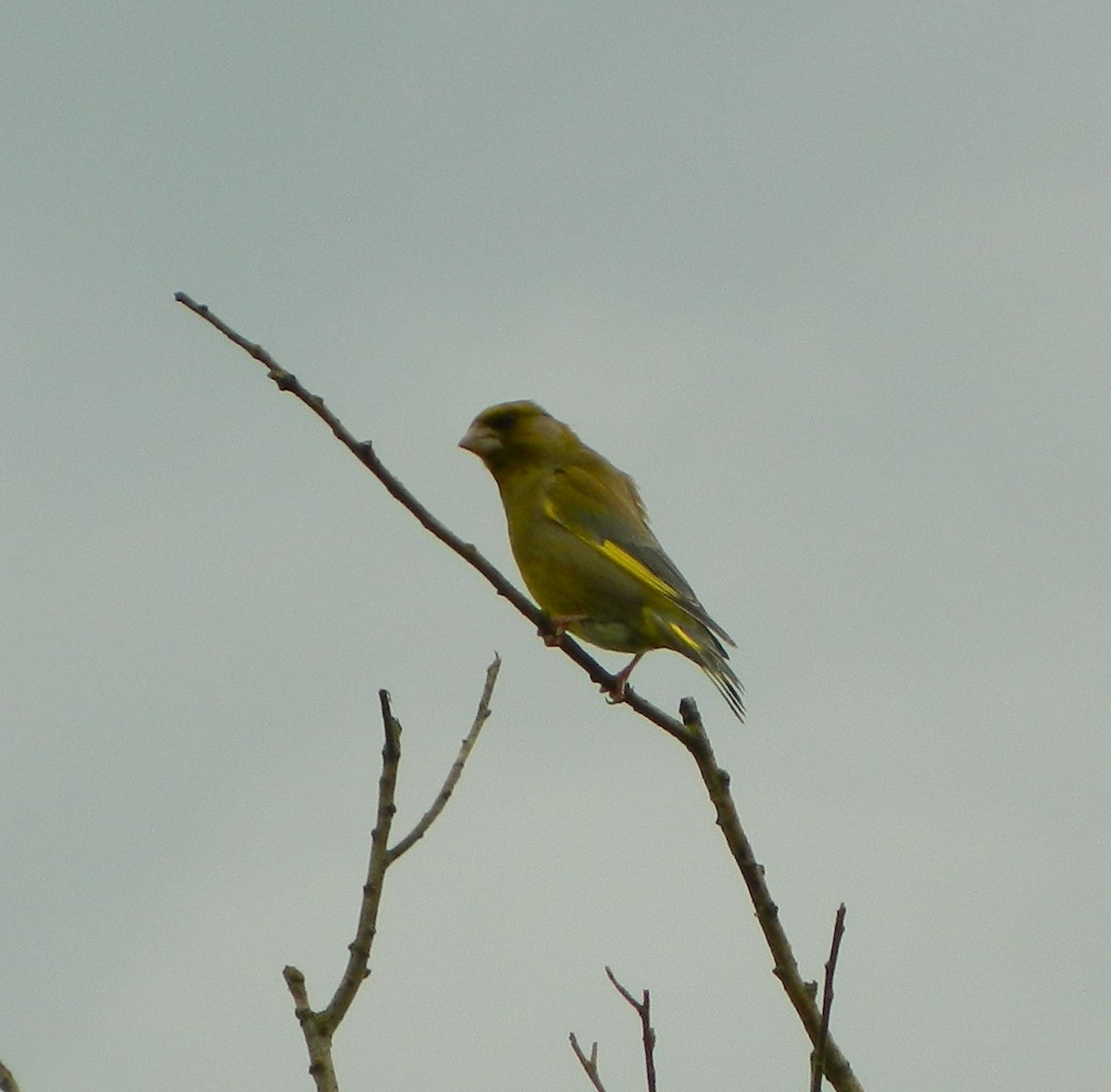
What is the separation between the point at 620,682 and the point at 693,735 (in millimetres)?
961

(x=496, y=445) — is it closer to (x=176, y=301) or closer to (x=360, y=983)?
(x=176, y=301)

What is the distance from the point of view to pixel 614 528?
8.70m

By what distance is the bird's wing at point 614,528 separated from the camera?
8.35 m

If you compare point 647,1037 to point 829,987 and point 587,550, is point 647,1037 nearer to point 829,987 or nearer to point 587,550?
point 829,987

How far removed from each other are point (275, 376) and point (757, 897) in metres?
1.69

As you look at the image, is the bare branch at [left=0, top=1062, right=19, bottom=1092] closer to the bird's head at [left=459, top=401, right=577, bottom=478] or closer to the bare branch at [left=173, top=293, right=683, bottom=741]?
the bare branch at [left=173, top=293, right=683, bottom=741]

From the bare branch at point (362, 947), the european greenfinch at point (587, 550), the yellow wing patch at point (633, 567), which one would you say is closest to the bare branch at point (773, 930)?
the bare branch at point (362, 947)

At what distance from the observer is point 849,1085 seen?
3.45m

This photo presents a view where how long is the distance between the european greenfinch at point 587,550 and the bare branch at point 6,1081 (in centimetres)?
478

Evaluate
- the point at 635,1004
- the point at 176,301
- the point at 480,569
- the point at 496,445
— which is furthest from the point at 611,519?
the point at 635,1004

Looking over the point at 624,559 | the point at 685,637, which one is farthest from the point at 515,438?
the point at 685,637

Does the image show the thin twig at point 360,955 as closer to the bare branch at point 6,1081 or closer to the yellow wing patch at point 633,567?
the bare branch at point 6,1081

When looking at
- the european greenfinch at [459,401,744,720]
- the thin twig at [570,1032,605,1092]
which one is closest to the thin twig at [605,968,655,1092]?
the thin twig at [570,1032,605,1092]

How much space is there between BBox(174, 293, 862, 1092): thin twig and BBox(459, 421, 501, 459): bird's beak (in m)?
3.38
